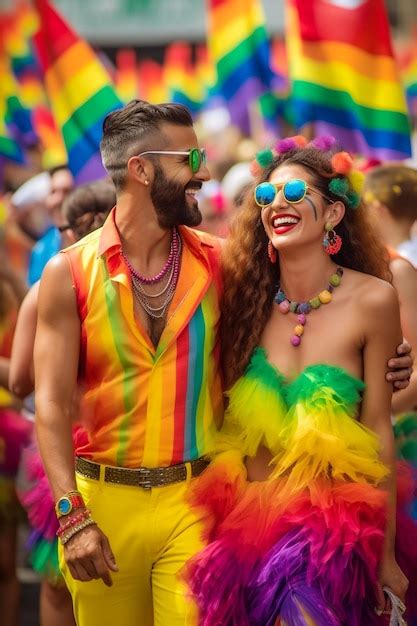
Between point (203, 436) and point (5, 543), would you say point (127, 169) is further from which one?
point (5, 543)

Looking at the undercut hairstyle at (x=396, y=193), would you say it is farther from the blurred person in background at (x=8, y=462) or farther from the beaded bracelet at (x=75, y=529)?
the beaded bracelet at (x=75, y=529)

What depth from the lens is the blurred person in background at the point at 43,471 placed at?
5.30 meters

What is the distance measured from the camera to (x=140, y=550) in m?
4.46

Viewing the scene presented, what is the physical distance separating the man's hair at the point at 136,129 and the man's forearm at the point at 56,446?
33.6 inches

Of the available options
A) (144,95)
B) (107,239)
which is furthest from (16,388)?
(144,95)

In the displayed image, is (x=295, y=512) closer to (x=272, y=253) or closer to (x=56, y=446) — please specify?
(x=56, y=446)

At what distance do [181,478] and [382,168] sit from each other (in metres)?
2.51

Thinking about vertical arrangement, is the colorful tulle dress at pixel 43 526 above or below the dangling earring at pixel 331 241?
below

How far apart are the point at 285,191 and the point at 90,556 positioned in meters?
1.39

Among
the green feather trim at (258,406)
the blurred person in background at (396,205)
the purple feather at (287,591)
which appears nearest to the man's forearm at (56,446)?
the green feather trim at (258,406)

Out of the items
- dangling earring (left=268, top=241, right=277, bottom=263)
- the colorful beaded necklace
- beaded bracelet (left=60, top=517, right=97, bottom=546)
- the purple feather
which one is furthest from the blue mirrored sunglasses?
beaded bracelet (left=60, top=517, right=97, bottom=546)

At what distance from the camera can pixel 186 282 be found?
459 cm

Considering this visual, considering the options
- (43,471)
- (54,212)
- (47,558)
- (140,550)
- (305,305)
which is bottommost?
(47,558)

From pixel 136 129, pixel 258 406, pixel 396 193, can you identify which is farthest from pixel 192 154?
pixel 396 193
